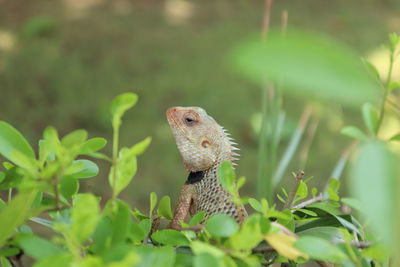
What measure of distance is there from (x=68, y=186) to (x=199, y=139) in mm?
455

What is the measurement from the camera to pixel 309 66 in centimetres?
17

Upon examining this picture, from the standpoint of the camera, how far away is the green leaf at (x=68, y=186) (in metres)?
0.47

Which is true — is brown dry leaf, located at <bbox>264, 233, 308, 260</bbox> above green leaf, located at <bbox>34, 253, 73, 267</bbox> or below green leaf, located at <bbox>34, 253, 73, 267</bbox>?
below

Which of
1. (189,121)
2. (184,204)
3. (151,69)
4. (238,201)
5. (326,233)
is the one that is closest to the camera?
(238,201)

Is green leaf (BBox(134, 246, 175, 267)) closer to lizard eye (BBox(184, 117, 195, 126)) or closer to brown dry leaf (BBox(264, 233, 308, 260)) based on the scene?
brown dry leaf (BBox(264, 233, 308, 260))

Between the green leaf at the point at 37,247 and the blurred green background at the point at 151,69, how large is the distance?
211 cm

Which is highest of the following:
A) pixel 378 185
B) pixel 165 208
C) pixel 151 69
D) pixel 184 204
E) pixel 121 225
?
pixel 378 185

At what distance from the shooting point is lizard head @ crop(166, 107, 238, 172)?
2.90ft

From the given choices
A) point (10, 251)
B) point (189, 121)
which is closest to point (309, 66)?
point (10, 251)

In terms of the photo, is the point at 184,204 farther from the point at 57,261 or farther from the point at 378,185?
the point at 378,185

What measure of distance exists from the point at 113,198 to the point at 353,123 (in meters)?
2.79

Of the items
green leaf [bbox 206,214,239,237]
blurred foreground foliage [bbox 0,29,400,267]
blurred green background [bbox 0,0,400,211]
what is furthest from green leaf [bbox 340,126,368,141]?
blurred green background [bbox 0,0,400,211]

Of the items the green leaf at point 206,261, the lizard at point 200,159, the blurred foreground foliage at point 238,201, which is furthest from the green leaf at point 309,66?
the lizard at point 200,159

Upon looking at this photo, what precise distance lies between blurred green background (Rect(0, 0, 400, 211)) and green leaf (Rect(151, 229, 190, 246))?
1.99 m
